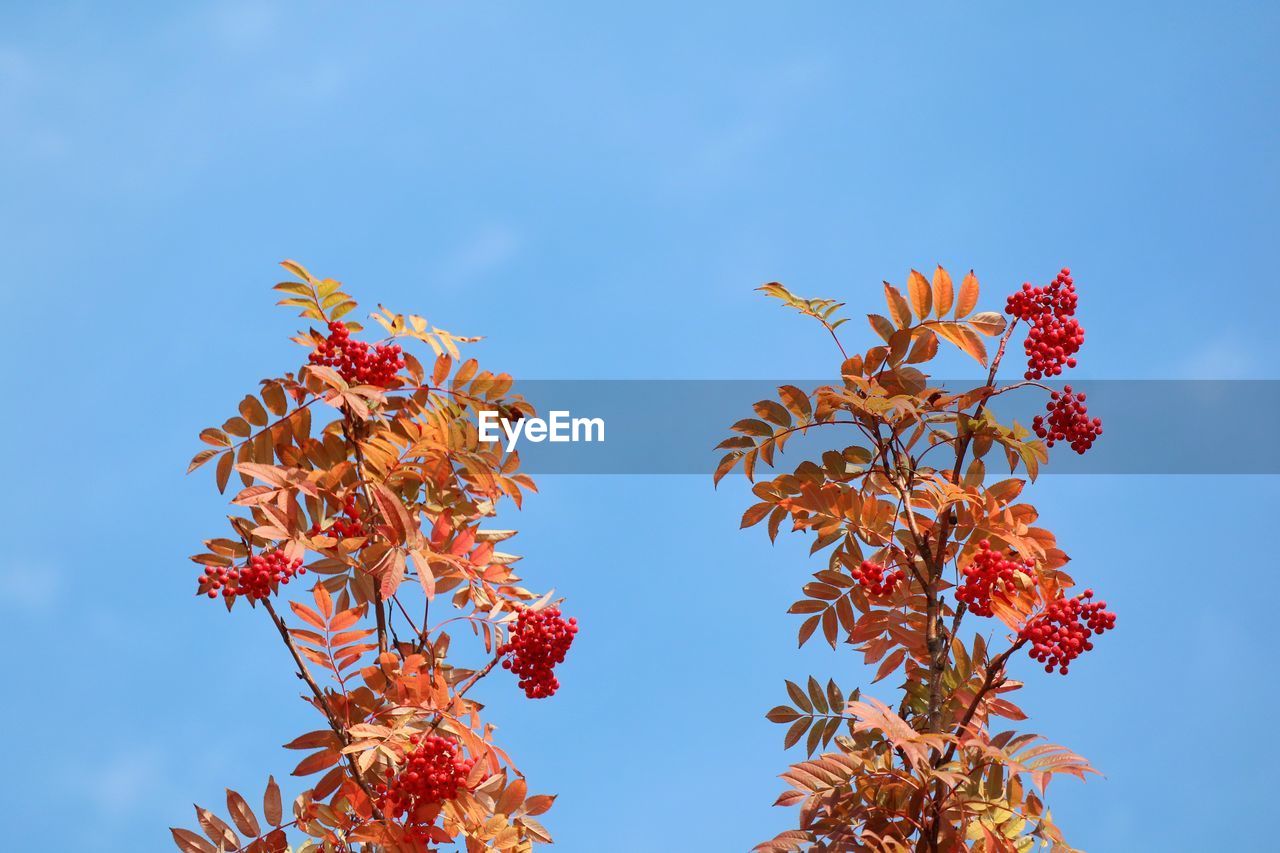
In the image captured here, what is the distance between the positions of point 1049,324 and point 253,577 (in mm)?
2214

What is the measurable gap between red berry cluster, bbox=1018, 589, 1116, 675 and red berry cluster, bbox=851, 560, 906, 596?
1.27 ft

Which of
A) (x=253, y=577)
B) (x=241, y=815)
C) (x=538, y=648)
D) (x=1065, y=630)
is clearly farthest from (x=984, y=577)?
(x=241, y=815)

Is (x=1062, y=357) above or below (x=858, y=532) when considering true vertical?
above

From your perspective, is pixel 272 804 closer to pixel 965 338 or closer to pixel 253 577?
pixel 253 577

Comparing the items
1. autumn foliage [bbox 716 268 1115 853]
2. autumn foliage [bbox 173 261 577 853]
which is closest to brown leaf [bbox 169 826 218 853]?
autumn foliage [bbox 173 261 577 853]

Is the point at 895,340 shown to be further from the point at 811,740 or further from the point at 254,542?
the point at 254,542

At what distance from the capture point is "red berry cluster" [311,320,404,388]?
3.75 metres

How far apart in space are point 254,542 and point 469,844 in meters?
0.99

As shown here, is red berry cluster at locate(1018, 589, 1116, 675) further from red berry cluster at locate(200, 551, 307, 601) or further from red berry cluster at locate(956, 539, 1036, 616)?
red berry cluster at locate(200, 551, 307, 601)

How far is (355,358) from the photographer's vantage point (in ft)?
12.3

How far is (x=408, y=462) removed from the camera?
3.77 m

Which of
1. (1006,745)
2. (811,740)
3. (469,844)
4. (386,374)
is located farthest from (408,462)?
(1006,745)

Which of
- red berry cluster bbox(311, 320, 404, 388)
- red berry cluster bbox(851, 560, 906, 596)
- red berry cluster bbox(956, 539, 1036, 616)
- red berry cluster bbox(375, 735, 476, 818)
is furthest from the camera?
red berry cluster bbox(311, 320, 404, 388)

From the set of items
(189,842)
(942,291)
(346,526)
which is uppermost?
(942,291)
